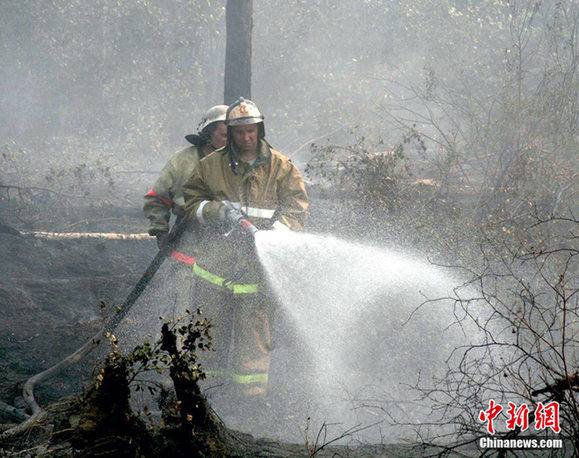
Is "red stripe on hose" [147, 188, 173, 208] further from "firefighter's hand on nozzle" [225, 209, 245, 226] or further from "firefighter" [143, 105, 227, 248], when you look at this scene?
"firefighter's hand on nozzle" [225, 209, 245, 226]

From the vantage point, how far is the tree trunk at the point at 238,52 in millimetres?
8508

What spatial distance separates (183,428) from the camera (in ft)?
6.89

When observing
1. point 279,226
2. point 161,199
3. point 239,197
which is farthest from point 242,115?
point 161,199

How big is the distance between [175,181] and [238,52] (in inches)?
171

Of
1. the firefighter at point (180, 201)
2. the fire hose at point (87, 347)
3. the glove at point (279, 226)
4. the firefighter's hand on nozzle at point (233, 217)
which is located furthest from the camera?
the firefighter at point (180, 201)

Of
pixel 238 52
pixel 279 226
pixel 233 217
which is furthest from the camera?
pixel 238 52

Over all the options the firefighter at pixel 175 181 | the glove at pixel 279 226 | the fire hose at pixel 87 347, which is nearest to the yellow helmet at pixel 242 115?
the firefighter at pixel 175 181

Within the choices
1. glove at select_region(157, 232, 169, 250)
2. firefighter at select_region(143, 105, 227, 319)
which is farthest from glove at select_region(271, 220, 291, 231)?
glove at select_region(157, 232, 169, 250)

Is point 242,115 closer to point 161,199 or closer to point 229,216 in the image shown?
point 229,216

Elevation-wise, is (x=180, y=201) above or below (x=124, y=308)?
above

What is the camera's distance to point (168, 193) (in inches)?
192

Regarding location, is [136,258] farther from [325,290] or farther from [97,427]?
[97,427]

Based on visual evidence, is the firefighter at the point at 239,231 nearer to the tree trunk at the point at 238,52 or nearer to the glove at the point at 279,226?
the glove at the point at 279,226

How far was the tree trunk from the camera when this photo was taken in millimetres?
8508
